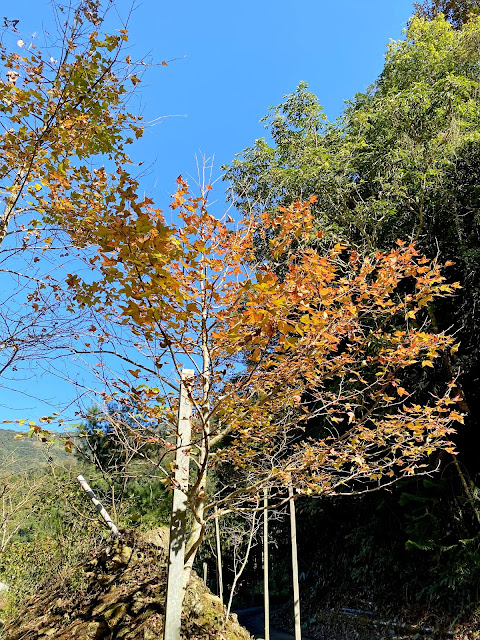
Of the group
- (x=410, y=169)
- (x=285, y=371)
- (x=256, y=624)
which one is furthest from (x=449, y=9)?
(x=256, y=624)

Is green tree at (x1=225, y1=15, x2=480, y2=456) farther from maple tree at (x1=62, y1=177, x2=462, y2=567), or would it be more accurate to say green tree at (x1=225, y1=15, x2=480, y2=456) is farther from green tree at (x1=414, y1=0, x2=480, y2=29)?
green tree at (x1=414, y1=0, x2=480, y2=29)

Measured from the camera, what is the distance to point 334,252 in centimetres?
230

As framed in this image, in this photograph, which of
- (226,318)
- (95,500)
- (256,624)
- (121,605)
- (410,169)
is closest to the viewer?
(226,318)

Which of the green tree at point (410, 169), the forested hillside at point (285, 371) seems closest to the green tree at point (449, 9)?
the forested hillside at point (285, 371)

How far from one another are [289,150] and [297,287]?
Result: 6258 mm

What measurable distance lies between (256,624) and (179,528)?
409 inches

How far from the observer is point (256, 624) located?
10.2m

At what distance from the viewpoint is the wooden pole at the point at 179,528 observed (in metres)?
1.97

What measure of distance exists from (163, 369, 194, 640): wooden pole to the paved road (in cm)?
798

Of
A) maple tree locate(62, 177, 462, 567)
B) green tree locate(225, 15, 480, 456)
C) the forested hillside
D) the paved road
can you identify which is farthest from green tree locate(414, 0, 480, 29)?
the paved road

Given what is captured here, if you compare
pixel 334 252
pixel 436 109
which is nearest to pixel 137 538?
pixel 334 252

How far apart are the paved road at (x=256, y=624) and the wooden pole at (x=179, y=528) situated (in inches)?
314

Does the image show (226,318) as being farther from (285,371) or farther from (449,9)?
(449,9)

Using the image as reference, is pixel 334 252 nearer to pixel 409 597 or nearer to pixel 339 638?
pixel 409 597
